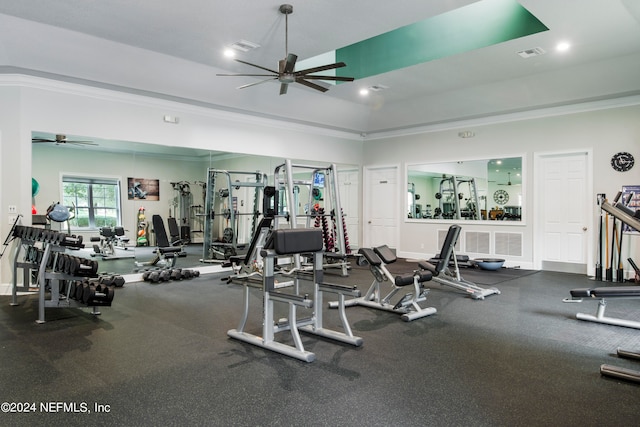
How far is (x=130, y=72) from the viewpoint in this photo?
578 centimetres

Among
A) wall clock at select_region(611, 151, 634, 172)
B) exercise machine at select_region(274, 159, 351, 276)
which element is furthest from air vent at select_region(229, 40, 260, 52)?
wall clock at select_region(611, 151, 634, 172)

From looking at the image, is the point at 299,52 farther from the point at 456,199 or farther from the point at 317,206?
Result: the point at 456,199

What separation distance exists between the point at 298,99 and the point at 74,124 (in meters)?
3.76

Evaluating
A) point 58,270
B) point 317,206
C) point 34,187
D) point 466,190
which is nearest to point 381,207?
point 466,190

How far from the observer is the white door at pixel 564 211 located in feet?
23.3

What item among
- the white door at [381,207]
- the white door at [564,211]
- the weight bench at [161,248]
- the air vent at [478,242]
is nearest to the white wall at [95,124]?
the weight bench at [161,248]

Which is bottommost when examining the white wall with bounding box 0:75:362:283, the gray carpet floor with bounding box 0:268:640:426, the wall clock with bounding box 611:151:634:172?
the gray carpet floor with bounding box 0:268:640:426

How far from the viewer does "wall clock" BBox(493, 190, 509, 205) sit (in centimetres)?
801

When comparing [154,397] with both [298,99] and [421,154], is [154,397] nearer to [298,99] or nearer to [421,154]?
[298,99]

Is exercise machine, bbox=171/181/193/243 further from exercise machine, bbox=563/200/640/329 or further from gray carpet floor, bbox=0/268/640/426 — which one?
exercise machine, bbox=563/200/640/329

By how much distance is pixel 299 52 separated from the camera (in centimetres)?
560

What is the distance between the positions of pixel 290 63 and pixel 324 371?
3190 mm

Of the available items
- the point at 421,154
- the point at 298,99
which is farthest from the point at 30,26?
the point at 421,154

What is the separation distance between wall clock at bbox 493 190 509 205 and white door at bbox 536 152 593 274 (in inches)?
22.5
